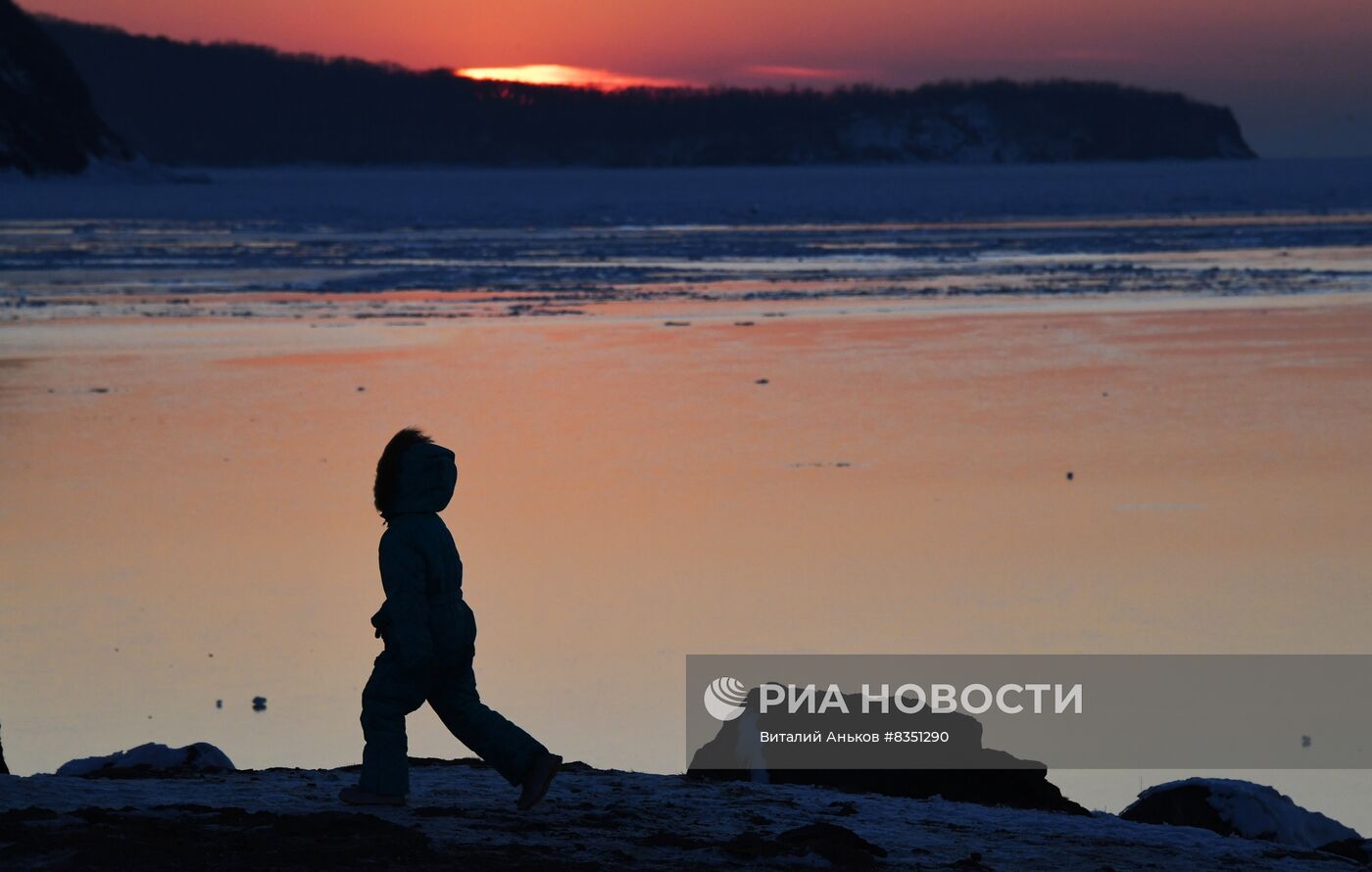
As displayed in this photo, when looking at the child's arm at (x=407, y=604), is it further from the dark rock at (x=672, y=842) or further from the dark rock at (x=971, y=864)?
the dark rock at (x=971, y=864)

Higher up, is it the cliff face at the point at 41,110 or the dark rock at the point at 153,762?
the cliff face at the point at 41,110

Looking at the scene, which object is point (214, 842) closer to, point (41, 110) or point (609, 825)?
point (609, 825)

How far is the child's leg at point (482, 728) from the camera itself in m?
5.70

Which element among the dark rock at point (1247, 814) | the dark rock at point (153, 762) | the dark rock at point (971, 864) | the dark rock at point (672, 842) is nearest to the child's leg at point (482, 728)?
the dark rock at point (672, 842)

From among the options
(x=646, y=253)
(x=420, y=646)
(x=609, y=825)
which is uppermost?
(x=646, y=253)

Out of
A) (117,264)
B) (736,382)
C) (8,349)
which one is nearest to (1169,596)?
(736,382)

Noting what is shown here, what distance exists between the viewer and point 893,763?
7.10 m

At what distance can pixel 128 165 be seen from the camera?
135000mm

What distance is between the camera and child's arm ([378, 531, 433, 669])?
5.54 meters

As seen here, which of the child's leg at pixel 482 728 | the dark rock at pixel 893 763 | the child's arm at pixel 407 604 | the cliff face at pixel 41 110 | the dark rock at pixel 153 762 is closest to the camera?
the child's arm at pixel 407 604

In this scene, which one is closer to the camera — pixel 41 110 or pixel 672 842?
pixel 672 842

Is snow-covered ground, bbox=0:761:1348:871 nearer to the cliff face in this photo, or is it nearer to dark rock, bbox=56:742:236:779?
dark rock, bbox=56:742:236:779

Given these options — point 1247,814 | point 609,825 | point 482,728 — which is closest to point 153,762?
point 482,728

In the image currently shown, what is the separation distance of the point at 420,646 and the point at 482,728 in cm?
34
